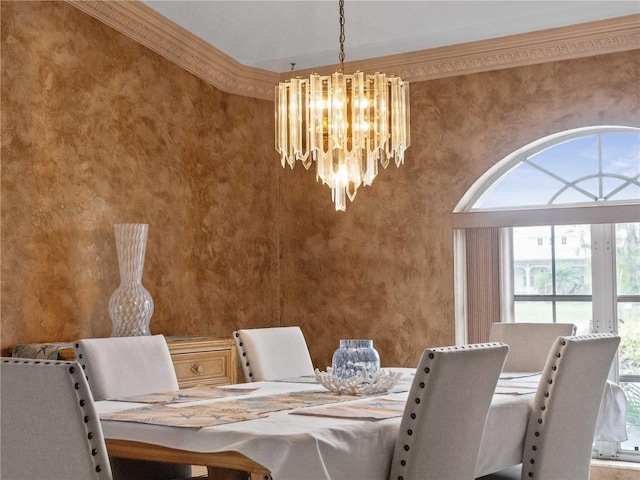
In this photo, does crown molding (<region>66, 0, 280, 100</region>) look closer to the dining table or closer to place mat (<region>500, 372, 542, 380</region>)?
the dining table

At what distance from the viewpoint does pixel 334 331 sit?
616cm

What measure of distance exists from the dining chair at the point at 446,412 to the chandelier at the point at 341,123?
1195 millimetres

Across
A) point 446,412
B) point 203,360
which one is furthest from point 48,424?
point 203,360

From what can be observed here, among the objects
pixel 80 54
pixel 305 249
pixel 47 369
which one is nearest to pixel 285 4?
pixel 80 54

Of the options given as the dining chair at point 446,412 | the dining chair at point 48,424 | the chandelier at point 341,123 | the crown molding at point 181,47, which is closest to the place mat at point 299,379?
the chandelier at point 341,123

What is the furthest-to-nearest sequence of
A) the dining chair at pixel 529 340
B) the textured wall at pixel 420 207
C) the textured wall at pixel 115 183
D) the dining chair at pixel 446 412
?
1. the textured wall at pixel 420 207
2. the textured wall at pixel 115 183
3. the dining chair at pixel 529 340
4. the dining chair at pixel 446 412

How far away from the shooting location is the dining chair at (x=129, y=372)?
321cm

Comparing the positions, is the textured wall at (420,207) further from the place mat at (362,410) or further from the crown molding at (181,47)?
the place mat at (362,410)

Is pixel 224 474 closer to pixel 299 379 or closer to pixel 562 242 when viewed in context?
pixel 299 379

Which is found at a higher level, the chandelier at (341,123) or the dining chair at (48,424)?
the chandelier at (341,123)

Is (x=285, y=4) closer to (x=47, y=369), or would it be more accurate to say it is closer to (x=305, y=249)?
(x=305, y=249)

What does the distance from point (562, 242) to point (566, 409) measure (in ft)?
8.20

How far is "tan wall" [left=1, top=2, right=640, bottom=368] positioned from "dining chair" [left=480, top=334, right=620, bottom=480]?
2.36m

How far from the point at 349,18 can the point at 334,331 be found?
2259 mm
